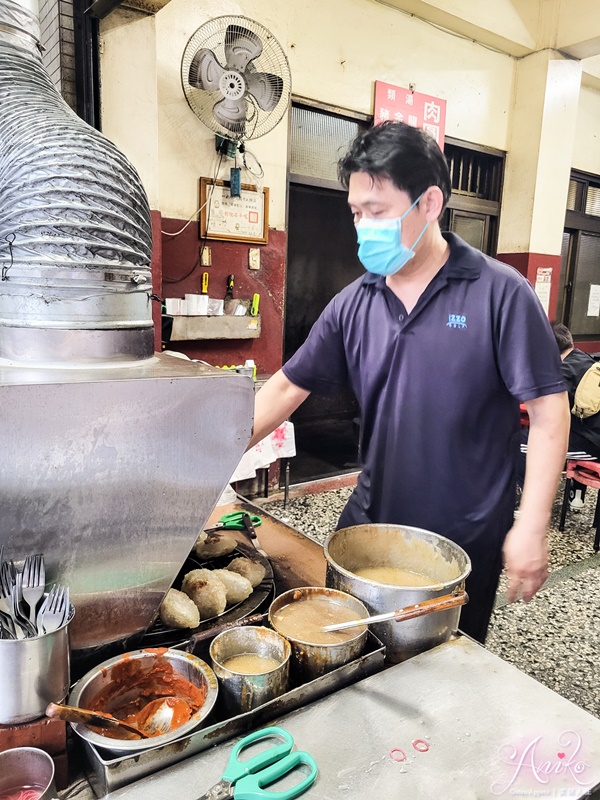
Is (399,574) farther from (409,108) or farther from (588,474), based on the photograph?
(409,108)

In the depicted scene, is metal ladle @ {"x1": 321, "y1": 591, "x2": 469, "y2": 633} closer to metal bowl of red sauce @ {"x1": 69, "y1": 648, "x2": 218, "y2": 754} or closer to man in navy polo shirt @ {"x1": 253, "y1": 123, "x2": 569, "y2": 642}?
metal bowl of red sauce @ {"x1": 69, "y1": 648, "x2": 218, "y2": 754}

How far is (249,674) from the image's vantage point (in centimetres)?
94

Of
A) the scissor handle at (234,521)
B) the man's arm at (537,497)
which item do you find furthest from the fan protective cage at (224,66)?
the man's arm at (537,497)

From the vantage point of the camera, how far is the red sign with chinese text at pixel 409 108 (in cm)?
485

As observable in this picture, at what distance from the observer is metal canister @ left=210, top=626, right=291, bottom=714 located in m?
0.94

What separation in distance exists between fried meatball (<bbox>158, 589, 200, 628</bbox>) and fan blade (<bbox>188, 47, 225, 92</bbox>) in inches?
130

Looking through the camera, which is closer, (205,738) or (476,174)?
(205,738)

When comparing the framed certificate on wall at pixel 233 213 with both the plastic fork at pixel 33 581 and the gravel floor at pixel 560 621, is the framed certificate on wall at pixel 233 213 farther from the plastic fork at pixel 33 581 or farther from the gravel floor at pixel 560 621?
the plastic fork at pixel 33 581

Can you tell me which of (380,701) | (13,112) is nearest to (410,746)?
(380,701)

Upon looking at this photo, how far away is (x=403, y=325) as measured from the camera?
1.71 m

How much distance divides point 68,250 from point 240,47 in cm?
309

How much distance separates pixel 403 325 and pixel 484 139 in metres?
4.90

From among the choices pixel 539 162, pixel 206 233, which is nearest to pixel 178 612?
pixel 206 233

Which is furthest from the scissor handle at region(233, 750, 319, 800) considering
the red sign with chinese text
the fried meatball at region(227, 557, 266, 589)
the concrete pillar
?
the concrete pillar
